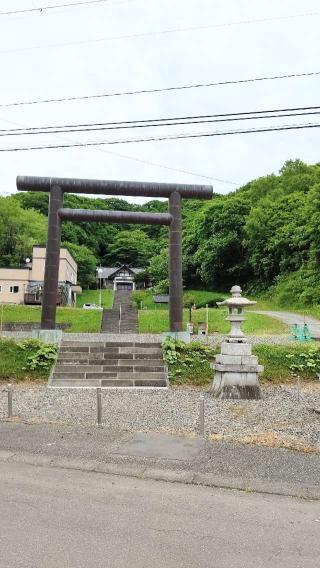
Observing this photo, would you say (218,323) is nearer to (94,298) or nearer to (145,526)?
(145,526)

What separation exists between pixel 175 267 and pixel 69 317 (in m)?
14.7

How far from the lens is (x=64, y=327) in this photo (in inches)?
985

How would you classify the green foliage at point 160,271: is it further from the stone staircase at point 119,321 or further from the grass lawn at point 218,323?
the grass lawn at point 218,323

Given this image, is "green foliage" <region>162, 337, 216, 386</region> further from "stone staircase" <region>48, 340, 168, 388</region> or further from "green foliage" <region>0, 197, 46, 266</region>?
"green foliage" <region>0, 197, 46, 266</region>

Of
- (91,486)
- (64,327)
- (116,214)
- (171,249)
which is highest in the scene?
(116,214)

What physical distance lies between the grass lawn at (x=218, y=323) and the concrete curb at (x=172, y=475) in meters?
17.4

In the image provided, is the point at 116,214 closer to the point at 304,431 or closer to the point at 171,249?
the point at 171,249

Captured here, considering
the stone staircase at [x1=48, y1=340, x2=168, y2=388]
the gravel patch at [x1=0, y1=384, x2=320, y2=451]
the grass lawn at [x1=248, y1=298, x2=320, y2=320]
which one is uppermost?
the grass lawn at [x1=248, y1=298, x2=320, y2=320]

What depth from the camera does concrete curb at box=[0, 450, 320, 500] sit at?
482 cm

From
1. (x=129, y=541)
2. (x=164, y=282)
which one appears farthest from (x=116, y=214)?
(x=164, y=282)

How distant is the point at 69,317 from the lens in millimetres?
27266

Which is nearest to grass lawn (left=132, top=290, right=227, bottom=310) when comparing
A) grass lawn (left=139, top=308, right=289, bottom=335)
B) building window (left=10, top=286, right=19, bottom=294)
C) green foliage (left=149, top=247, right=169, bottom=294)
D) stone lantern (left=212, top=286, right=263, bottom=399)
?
green foliage (left=149, top=247, right=169, bottom=294)

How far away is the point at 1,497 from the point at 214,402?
5964 mm

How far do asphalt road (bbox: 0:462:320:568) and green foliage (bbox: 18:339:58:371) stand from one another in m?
7.40
